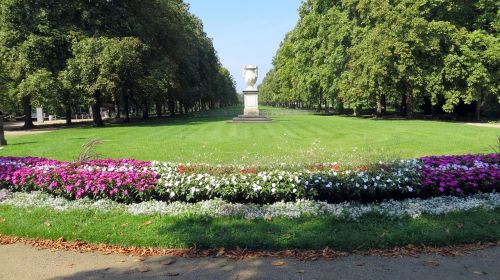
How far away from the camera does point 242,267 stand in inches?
185

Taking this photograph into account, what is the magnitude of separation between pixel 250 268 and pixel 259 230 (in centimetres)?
Result: 91

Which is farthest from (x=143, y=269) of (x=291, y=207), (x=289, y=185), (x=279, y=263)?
(x=289, y=185)

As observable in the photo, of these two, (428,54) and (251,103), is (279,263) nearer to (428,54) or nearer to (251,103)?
(251,103)

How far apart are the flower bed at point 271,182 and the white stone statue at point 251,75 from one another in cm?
2684

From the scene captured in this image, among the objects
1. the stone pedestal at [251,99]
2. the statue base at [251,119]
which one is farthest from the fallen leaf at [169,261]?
the stone pedestal at [251,99]

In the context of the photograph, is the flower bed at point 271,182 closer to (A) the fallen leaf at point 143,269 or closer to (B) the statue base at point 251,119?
(A) the fallen leaf at point 143,269

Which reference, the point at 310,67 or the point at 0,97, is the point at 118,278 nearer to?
the point at 0,97

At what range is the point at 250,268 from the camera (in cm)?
468

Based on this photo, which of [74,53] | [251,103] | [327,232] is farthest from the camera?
[251,103]

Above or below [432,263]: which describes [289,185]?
above

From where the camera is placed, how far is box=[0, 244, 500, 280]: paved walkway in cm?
447

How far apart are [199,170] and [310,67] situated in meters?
47.0

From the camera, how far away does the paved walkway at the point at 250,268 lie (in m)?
4.47

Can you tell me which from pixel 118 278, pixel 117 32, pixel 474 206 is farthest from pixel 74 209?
pixel 117 32
